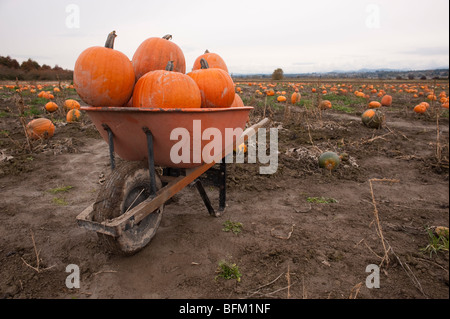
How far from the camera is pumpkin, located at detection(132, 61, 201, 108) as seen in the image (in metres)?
2.18

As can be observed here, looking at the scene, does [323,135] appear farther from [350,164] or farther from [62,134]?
[62,134]

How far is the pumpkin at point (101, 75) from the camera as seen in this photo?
7.09 ft

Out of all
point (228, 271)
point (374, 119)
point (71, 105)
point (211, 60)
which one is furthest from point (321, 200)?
point (71, 105)

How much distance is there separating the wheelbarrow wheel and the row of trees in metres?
29.1

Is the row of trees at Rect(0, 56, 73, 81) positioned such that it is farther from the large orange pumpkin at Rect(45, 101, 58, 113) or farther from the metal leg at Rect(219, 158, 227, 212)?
the metal leg at Rect(219, 158, 227, 212)

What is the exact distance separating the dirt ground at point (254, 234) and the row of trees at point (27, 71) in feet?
90.1

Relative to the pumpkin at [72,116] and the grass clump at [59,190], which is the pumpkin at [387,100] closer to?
the pumpkin at [72,116]

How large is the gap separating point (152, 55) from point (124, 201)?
4.53ft

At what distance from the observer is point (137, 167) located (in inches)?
91.4

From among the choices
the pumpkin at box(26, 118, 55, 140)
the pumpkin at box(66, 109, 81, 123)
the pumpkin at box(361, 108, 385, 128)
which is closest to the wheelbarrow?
the pumpkin at box(26, 118, 55, 140)

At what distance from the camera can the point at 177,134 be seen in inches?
84.6

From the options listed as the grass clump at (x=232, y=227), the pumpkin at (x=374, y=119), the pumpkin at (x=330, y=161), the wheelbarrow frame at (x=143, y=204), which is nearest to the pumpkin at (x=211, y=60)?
the wheelbarrow frame at (x=143, y=204)

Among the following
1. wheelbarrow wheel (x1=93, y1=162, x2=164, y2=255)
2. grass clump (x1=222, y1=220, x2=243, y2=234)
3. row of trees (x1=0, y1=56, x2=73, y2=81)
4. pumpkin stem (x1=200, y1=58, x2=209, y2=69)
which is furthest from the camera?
row of trees (x1=0, y1=56, x2=73, y2=81)

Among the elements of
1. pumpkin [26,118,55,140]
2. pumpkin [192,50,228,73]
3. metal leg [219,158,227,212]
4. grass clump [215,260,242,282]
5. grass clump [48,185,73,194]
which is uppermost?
pumpkin [192,50,228,73]
